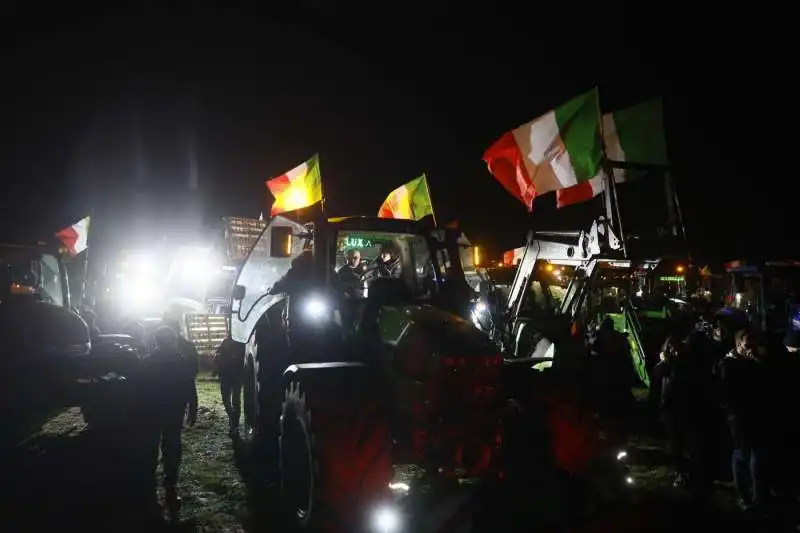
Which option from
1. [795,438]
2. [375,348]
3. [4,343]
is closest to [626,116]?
[795,438]

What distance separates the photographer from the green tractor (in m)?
4.90

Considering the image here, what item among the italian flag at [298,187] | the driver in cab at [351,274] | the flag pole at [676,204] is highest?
the italian flag at [298,187]

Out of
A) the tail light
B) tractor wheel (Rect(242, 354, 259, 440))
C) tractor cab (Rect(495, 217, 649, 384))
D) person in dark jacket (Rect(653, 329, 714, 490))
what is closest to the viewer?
the tail light

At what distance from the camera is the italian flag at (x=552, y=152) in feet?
29.5

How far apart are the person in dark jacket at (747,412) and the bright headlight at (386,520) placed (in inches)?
138

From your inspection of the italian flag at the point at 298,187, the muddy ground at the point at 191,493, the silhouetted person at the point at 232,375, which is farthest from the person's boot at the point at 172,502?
the italian flag at the point at 298,187

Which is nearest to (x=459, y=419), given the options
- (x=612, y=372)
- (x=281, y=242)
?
(x=281, y=242)

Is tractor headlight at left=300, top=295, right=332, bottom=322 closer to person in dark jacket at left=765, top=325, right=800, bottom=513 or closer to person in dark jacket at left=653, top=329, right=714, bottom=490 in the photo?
person in dark jacket at left=653, top=329, right=714, bottom=490

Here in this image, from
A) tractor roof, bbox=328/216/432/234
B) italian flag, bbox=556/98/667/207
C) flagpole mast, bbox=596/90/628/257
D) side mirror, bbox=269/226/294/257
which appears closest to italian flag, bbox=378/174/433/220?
italian flag, bbox=556/98/667/207

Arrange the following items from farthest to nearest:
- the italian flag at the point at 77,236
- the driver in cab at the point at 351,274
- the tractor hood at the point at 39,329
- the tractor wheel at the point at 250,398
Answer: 1. the italian flag at the point at 77,236
2. the tractor hood at the point at 39,329
3. the tractor wheel at the point at 250,398
4. the driver in cab at the point at 351,274

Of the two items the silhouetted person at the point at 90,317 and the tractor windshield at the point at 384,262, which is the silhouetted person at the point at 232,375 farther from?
the silhouetted person at the point at 90,317

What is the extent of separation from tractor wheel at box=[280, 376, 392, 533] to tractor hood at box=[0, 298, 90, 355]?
4.68 m

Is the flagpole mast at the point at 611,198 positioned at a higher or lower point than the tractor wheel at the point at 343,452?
higher

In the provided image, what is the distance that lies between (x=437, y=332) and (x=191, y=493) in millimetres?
3534
